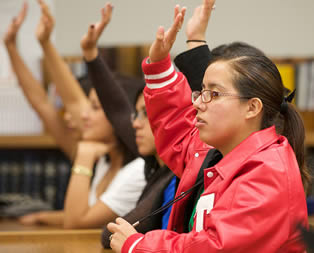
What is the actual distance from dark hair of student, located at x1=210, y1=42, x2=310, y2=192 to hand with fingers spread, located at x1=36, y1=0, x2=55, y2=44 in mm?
1231

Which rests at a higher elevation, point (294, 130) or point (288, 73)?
point (294, 130)

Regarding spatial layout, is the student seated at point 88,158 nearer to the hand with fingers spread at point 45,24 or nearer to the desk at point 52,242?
the hand with fingers spread at point 45,24

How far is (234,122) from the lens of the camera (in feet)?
3.34

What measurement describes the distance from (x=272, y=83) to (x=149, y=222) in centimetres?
53

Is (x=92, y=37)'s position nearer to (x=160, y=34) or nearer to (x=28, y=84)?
(x=160, y=34)

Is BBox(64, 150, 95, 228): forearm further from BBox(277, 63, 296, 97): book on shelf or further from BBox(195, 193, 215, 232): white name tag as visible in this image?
BBox(277, 63, 296, 97): book on shelf

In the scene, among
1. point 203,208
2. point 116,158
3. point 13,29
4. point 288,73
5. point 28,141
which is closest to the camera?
point 203,208

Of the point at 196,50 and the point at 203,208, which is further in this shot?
the point at 196,50

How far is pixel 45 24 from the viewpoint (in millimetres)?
2197

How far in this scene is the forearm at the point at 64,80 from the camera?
2256 millimetres

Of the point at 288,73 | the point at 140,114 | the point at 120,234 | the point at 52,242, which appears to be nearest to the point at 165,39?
the point at 120,234

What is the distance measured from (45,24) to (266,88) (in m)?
1.40

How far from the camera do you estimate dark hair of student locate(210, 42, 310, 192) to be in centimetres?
102

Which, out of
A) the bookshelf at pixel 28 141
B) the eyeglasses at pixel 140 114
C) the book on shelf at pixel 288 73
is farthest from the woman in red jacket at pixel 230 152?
the bookshelf at pixel 28 141
